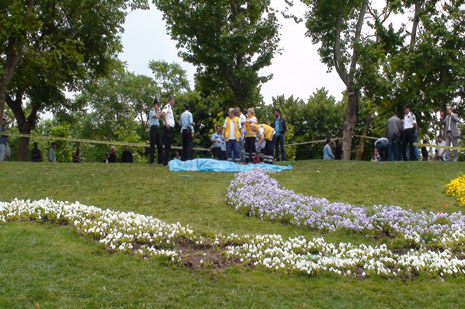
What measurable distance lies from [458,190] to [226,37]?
1706 centimetres

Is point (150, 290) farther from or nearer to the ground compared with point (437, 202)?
nearer to the ground

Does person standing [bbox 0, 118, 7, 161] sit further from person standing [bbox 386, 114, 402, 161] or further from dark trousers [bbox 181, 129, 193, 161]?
person standing [bbox 386, 114, 402, 161]

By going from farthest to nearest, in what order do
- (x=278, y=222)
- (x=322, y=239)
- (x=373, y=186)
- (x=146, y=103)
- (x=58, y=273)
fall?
(x=146, y=103)
(x=373, y=186)
(x=278, y=222)
(x=322, y=239)
(x=58, y=273)

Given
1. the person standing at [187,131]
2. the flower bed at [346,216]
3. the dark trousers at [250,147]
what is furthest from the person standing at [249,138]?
the flower bed at [346,216]

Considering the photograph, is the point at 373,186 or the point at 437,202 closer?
the point at 437,202

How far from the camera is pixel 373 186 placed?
1259cm

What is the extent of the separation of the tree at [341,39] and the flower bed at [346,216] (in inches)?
628

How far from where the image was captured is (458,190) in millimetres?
10984

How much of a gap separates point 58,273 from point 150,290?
129cm

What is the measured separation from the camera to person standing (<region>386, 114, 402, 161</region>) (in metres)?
19.2

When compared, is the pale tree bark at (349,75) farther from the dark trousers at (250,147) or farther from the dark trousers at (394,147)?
the dark trousers at (250,147)

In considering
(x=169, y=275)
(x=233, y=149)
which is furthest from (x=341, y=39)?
(x=169, y=275)

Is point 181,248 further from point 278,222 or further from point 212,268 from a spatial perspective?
point 278,222

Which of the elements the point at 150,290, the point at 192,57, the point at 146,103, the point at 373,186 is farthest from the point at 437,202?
the point at 146,103
